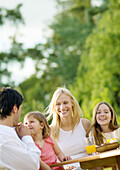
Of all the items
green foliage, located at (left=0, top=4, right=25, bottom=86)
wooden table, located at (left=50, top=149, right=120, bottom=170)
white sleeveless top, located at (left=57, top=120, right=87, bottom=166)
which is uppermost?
green foliage, located at (left=0, top=4, right=25, bottom=86)

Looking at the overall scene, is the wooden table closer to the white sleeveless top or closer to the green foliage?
the white sleeveless top

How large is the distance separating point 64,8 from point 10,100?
94.4 feet

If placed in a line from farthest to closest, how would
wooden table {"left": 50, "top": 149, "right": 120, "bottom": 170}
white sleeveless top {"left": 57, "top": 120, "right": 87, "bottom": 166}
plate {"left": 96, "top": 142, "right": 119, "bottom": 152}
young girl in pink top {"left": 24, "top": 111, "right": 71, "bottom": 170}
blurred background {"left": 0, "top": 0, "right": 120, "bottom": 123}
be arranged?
1. blurred background {"left": 0, "top": 0, "right": 120, "bottom": 123}
2. white sleeveless top {"left": 57, "top": 120, "right": 87, "bottom": 166}
3. young girl in pink top {"left": 24, "top": 111, "right": 71, "bottom": 170}
4. plate {"left": 96, "top": 142, "right": 119, "bottom": 152}
5. wooden table {"left": 50, "top": 149, "right": 120, "bottom": 170}

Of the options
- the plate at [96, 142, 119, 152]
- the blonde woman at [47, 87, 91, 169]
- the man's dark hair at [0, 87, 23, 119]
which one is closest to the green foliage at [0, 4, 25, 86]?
the blonde woman at [47, 87, 91, 169]

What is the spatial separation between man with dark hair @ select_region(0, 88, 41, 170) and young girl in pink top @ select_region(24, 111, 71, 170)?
0.73m

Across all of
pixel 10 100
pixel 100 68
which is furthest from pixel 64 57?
pixel 10 100

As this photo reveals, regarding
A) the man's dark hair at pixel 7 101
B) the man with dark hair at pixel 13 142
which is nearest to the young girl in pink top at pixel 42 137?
the man with dark hair at pixel 13 142

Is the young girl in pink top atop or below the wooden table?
atop

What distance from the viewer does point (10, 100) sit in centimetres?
286

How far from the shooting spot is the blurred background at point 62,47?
19766mm

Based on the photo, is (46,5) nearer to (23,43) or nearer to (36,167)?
(23,43)

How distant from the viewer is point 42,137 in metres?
3.79

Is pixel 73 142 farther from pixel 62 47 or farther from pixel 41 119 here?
pixel 62 47

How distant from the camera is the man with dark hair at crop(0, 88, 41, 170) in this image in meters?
2.69
